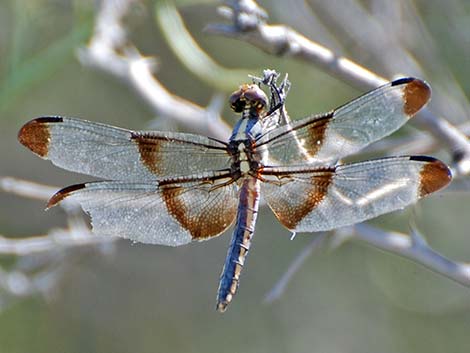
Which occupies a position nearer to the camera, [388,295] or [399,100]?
[399,100]

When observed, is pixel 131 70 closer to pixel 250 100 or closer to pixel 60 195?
pixel 250 100

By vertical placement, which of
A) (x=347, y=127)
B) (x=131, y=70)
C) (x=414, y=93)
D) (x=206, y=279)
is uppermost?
(x=414, y=93)

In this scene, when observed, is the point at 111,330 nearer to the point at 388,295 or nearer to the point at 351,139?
the point at 388,295

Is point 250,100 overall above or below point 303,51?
below

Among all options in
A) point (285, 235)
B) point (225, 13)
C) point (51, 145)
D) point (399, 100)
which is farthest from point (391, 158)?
point (285, 235)

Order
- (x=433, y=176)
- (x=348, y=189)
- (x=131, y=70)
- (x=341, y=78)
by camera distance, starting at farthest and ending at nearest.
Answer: (x=131, y=70) → (x=341, y=78) → (x=348, y=189) → (x=433, y=176)

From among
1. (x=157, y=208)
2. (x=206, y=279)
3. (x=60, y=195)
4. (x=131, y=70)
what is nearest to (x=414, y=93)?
(x=157, y=208)
